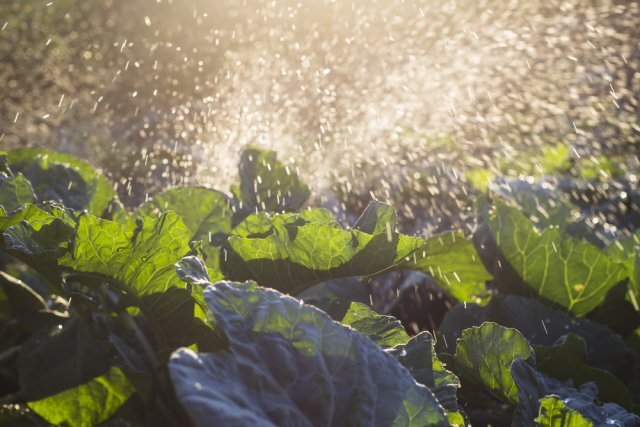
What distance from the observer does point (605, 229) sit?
1970 mm

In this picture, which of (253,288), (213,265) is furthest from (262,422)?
(213,265)

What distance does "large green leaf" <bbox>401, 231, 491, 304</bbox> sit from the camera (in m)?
1.26

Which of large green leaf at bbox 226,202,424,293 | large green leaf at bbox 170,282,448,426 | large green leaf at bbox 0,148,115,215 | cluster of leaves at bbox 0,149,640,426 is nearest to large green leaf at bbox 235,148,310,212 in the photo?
cluster of leaves at bbox 0,149,640,426

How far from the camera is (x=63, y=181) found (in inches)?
59.1

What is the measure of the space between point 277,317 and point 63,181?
935mm

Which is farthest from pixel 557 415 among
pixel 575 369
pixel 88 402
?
pixel 88 402

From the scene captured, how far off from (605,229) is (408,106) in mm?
3517

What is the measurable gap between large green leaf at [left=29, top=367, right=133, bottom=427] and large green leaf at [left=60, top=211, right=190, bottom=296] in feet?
0.44

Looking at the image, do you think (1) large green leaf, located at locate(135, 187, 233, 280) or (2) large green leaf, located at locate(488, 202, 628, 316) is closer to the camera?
(2) large green leaf, located at locate(488, 202, 628, 316)

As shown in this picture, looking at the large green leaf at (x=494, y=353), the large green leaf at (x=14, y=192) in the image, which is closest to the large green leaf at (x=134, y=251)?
the large green leaf at (x=14, y=192)

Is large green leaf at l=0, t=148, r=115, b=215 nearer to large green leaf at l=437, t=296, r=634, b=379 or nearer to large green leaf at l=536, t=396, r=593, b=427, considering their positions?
large green leaf at l=437, t=296, r=634, b=379

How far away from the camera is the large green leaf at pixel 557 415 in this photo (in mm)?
828

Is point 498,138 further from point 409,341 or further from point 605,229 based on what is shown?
point 409,341

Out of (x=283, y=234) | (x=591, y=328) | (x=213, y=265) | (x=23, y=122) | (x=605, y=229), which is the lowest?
(x=23, y=122)
